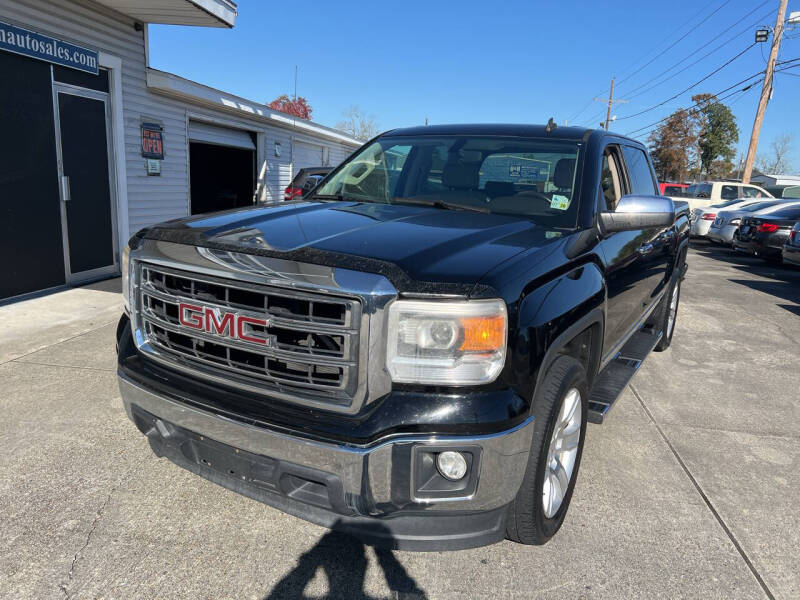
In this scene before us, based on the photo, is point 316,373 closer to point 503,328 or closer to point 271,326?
point 271,326

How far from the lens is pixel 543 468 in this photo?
226 centimetres

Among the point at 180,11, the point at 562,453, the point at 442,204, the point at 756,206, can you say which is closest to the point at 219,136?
the point at 180,11

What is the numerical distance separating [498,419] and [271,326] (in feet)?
2.80

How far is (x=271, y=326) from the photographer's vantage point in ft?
6.80

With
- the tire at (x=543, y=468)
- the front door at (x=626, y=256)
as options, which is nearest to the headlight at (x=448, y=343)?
the tire at (x=543, y=468)

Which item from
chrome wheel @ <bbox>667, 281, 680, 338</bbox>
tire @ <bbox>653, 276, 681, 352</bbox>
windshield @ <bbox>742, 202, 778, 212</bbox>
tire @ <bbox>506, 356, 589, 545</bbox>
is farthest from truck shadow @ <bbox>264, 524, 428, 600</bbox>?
windshield @ <bbox>742, 202, 778, 212</bbox>

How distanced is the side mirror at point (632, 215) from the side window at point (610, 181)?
212 mm

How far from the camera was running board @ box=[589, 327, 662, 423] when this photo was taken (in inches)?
125

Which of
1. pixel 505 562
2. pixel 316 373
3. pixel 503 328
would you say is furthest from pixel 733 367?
pixel 316 373

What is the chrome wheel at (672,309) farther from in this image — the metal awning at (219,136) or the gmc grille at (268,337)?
the metal awning at (219,136)

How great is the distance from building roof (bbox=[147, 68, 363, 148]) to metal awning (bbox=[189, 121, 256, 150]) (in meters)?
0.42

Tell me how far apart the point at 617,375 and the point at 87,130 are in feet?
24.5

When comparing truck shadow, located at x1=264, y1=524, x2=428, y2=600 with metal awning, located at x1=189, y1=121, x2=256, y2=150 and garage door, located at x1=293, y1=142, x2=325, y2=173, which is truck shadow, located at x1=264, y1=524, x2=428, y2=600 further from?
garage door, located at x1=293, y1=142, x2=325, y2=173

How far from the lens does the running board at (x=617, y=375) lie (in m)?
3.18
